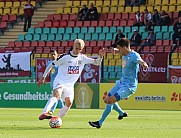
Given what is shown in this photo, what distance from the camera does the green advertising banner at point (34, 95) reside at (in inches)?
1175

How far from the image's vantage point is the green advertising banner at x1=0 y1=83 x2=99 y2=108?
29844 mm

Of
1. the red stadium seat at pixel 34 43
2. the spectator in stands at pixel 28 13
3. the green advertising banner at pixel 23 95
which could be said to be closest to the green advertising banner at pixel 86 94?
the green advertising banner at pixel 23 95

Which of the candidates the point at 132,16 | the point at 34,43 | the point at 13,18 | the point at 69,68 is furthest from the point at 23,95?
the point at 69,68

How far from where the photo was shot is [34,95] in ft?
101

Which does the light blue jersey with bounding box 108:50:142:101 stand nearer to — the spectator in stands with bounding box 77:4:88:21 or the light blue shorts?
the light blue shorts

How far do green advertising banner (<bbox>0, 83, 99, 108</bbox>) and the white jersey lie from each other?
1322 cm

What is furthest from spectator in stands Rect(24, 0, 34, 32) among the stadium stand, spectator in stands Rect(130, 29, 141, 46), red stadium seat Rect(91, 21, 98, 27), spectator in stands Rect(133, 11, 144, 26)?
spectator in stands Rect(130, 29, 141, 46)

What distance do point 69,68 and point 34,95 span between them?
1451cm

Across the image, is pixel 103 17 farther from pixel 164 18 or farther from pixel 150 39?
pixel 150 39

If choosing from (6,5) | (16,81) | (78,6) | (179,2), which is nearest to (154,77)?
(16,81)

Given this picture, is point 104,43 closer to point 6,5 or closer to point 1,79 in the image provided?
point 1,79

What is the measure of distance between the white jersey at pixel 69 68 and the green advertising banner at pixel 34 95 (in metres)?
13.2

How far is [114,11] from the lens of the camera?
40219 millimetres

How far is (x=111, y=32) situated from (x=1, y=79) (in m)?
7.47
